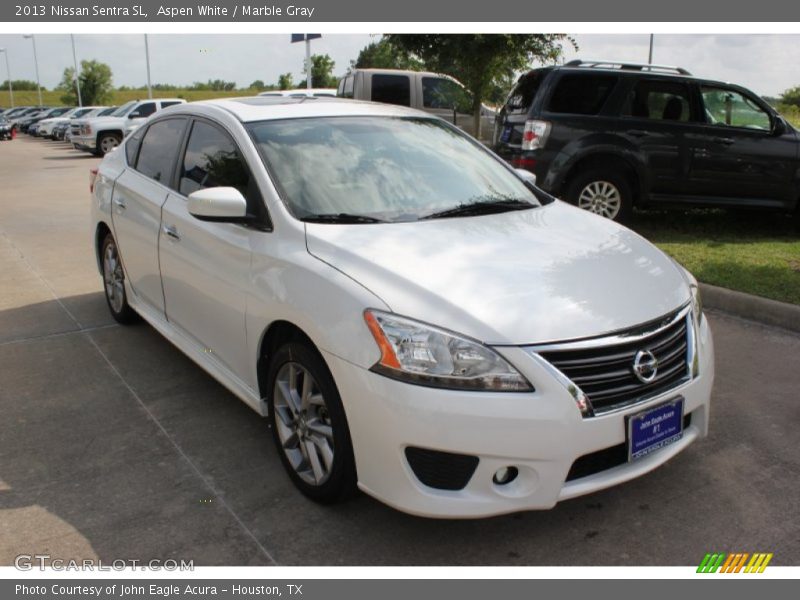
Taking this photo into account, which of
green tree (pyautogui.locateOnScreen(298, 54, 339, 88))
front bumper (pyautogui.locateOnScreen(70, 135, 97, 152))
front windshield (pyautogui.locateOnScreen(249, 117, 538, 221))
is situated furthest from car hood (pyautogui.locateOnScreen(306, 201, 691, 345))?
green tree (pyautogui.locateOnScreen(298, 54, 339, 88))

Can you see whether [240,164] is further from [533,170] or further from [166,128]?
[533,170]

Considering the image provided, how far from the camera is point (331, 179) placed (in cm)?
369

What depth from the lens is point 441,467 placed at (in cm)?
274

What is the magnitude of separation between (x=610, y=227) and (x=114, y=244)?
11.6 ft

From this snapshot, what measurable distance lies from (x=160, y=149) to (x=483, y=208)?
2.22 m

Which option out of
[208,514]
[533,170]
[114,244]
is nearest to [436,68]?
[533,170]

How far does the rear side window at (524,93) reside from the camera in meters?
8.76

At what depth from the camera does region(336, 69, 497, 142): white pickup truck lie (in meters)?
15.8

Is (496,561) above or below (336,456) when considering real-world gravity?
below

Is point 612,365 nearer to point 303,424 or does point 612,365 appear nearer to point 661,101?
point 303,424

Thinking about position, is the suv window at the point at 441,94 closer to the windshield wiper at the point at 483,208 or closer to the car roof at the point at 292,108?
the car roof at the point at 292,108

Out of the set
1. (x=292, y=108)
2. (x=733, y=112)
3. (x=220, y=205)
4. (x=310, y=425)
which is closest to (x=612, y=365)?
(x=310, y=425)

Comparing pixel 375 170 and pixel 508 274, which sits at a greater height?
pixel 375 170

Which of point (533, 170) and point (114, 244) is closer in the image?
point (114, 244)
